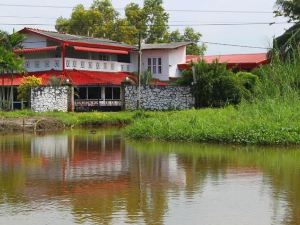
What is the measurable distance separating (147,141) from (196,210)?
12.4m

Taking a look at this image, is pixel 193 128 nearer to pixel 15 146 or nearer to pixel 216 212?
pixel 15 146

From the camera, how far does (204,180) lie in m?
12.9

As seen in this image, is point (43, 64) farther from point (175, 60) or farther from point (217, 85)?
point (217, 85)

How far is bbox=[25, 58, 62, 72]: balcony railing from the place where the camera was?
4366 centimetres

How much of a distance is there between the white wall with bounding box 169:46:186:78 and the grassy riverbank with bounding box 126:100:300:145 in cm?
2624

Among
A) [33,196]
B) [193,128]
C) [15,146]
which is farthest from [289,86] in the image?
[33,196]

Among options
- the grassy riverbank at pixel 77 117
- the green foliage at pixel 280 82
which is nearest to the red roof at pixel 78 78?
the grassy riverbank at pixel 77 117

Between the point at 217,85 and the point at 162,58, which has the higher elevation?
the point at 162,58

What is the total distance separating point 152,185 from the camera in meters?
12.3

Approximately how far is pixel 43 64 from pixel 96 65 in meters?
4.31

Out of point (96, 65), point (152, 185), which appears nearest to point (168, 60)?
point (96, 65)

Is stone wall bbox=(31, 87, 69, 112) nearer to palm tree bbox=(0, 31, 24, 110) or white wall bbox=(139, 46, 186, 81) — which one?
palm tree bbox=(0, 31, 24, 110)

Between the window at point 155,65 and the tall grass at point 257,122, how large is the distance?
82.2ft

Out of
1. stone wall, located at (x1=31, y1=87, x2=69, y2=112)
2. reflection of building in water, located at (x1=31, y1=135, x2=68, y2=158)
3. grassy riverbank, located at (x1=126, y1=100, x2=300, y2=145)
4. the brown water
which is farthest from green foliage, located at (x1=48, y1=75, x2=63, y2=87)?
the brown water
